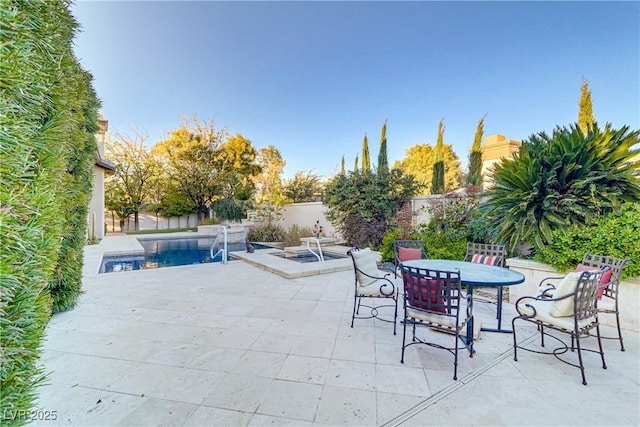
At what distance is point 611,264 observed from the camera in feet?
11.2

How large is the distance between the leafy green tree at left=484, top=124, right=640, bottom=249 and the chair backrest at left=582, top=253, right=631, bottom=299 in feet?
1.88

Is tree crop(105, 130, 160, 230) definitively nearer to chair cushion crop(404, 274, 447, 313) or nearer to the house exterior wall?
the house exterior wall

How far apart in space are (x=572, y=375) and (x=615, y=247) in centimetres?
225

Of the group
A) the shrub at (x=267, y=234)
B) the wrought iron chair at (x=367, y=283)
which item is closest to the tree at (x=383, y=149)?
the shrub at (x=267, y=234)

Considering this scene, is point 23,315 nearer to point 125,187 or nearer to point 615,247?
point 615,247

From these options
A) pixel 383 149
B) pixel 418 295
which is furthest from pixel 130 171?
pixel 418 295

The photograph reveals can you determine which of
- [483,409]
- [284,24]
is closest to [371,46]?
[284,24]

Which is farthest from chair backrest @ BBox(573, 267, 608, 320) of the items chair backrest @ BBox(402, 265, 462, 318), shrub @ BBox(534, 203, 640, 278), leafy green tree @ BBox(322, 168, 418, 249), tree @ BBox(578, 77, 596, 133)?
tree @ BBox(578, 77, 596, 133)

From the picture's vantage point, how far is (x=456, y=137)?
54.0 ft

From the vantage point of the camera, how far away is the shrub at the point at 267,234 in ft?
44.4

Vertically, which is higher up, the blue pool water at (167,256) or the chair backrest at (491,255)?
the chair backrest at (491,255)

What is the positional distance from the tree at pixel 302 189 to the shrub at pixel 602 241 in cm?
1310

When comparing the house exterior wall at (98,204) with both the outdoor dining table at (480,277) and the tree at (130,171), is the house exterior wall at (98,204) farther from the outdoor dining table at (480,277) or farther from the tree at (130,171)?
the outdoor dining table at (480,277)

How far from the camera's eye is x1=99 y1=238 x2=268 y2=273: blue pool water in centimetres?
796
